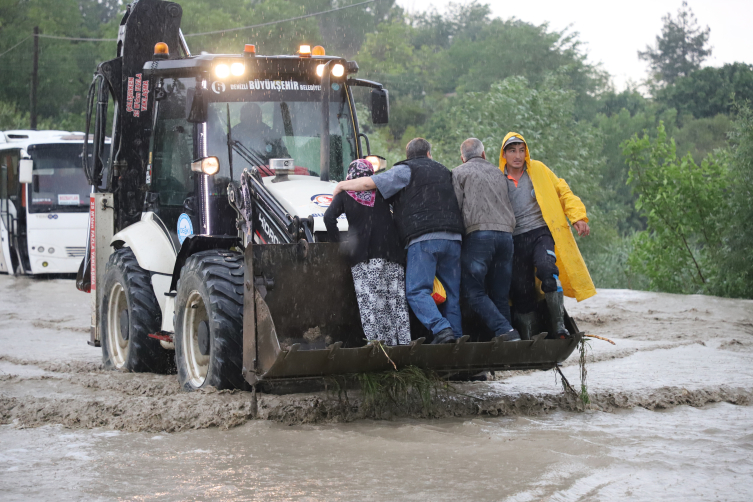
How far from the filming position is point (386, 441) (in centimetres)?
586

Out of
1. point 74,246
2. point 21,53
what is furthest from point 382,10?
point 74,246

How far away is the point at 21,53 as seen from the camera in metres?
54.6

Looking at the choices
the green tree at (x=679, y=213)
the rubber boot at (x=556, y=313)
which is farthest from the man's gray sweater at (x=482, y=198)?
the green tree at (x=679, y=213)

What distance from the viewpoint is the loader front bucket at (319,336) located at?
600 centimetres

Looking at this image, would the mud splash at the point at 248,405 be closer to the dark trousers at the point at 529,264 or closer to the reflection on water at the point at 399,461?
the reflection on water at the point at 399,461

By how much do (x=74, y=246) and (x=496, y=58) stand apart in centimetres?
5305

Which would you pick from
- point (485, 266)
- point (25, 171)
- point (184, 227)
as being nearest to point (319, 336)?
point (485, 266)

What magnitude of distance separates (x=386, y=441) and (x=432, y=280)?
130 cm

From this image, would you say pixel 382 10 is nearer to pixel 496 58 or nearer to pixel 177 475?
pixel 496 58

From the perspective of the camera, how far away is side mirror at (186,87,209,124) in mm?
7727

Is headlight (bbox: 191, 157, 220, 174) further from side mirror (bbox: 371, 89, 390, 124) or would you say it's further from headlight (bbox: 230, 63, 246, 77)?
side mirror (bbox: 371, 89, 390, 124)

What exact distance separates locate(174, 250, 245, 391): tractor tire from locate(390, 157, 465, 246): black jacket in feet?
4.35

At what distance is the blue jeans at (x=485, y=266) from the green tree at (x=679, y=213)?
13254 mm

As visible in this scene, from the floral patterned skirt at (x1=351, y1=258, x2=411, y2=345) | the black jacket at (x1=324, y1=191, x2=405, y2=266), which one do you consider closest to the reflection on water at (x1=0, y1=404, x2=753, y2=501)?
the floral patterned skirt at (x1=351, y1=258, x2=411, y2=345)
